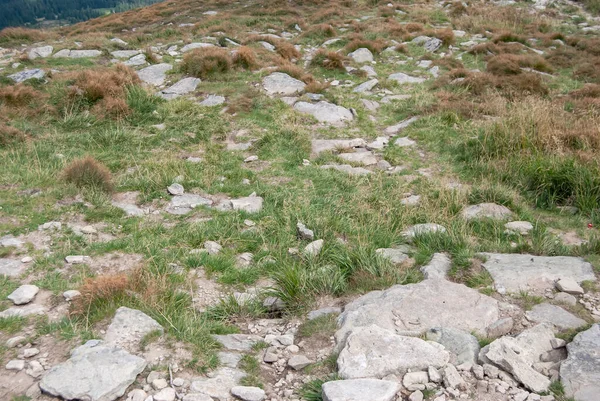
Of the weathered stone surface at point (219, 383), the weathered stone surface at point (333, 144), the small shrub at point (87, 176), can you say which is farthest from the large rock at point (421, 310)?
the weathered stone surface at point (333, 144)

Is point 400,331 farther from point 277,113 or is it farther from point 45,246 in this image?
point 277,113

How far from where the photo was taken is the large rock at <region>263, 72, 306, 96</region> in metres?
12.3

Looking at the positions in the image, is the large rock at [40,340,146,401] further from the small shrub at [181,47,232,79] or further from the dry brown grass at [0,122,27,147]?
the small shrub at [181,47,232,79]

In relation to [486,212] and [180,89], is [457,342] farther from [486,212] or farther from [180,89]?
[180,89]

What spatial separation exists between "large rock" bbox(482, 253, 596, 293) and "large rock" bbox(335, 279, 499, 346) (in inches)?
19.0

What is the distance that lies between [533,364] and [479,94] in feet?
30.9

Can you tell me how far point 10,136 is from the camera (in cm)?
930

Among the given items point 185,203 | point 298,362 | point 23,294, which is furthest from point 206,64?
point 298,362

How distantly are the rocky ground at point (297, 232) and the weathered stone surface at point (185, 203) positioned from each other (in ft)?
0.11

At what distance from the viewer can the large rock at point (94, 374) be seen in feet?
11.9

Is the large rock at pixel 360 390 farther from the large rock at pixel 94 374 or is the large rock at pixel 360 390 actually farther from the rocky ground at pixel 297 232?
the large rock at pixel 94 374

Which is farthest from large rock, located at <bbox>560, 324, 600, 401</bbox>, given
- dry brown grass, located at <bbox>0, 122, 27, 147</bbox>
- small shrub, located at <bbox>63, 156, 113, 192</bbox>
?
dry brown grass, located at <bbox>0, 122, 27, 147</bbox>

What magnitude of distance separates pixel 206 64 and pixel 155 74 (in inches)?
65.7

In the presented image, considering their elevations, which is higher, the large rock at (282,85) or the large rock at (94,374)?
the large rock at (282,85)
